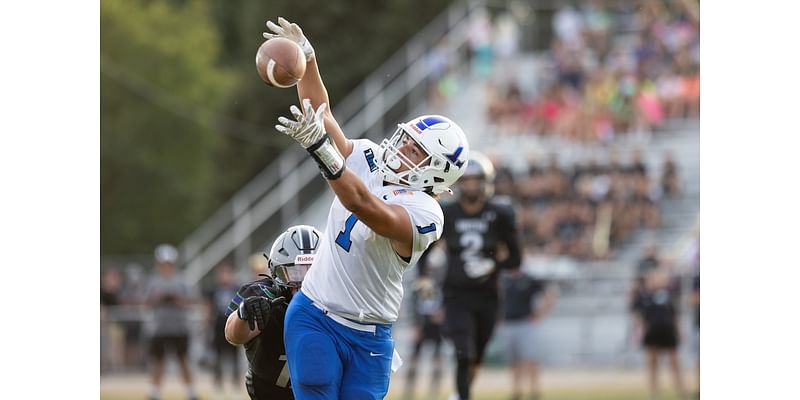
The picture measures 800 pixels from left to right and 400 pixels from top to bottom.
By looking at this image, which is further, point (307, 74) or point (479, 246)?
point (479, 246)

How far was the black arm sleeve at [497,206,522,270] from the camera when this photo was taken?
10039 millimetres

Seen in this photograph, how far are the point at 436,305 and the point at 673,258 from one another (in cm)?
514

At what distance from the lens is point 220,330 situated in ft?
51.8

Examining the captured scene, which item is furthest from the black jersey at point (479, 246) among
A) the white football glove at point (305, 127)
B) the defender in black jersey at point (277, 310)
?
the white football glove at point (305, 127)

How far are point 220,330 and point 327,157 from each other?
1084 centimetres

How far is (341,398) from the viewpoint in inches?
233

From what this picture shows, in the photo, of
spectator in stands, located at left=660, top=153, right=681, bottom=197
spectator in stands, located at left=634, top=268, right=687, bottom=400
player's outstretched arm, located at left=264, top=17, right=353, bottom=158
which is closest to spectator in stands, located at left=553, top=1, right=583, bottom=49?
spectator in stands, located at left=660, top=153, right=681, bottom=197

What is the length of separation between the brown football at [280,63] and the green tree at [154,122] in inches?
1106

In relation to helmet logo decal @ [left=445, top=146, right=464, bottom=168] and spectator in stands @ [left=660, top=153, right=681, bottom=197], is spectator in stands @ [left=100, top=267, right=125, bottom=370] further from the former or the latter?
helmet logo decal @ [left=445, top=146, right=464, bottom=168]

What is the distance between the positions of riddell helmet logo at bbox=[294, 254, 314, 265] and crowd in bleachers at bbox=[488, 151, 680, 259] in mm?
12282

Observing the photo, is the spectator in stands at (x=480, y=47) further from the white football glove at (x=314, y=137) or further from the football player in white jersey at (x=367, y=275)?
the white football glove at (x=314, y=137)

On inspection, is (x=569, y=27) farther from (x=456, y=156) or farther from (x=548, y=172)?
(x=456, y=156)

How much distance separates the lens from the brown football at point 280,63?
5938 mm

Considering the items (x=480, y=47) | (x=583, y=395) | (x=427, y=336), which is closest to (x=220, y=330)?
(x=427, y=336)
